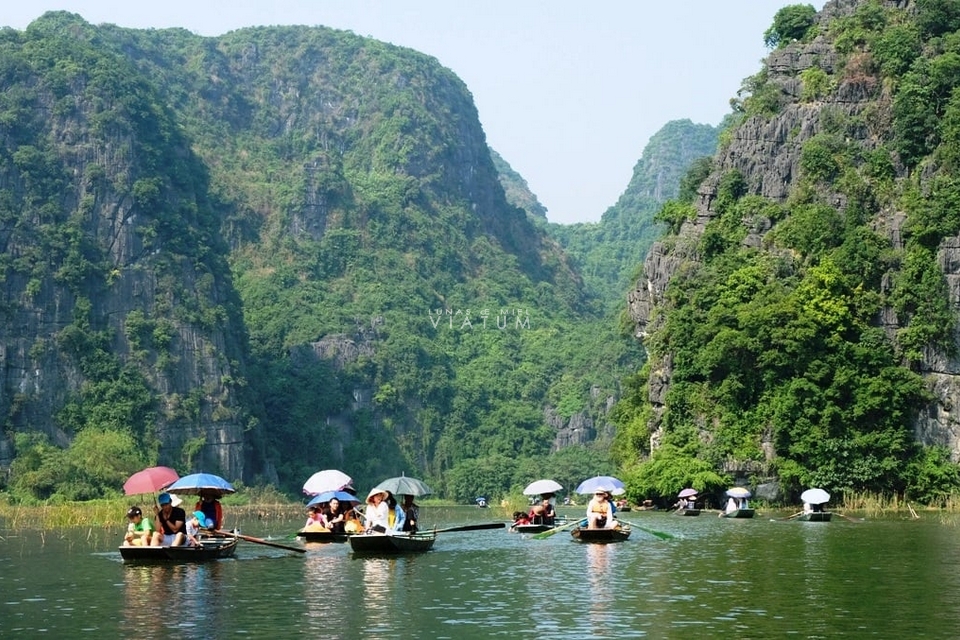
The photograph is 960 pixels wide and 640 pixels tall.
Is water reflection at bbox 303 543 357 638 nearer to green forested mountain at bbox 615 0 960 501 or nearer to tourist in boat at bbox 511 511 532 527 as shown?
tourist in boat at bbox 511 511 532 527

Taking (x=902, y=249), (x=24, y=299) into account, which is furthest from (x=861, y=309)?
(x=24, y=299)

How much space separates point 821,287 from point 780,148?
11.9 m

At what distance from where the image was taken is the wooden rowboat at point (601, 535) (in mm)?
41500

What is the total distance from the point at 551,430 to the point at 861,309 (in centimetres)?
8181

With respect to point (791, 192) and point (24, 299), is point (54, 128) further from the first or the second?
point (791, 192)

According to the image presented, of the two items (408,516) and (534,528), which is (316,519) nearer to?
(408,516)

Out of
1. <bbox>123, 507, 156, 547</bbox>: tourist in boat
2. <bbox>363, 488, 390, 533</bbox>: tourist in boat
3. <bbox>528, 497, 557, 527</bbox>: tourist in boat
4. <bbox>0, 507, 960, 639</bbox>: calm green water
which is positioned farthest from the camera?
<bbox>528, 497, 557, 527</bbox>: tourist in boat

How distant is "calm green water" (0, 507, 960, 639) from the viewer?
77.8 ft

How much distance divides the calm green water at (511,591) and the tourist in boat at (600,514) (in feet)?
3.14

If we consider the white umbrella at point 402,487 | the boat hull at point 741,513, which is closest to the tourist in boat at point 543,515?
the white umbrella at point 402,487

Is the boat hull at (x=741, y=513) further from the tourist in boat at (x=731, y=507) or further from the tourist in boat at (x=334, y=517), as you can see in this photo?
the tourist in boat at (x=334, y=517)

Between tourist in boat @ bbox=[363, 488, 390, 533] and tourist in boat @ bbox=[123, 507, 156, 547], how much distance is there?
17.8 feet

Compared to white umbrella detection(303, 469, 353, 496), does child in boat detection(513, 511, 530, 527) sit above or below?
below

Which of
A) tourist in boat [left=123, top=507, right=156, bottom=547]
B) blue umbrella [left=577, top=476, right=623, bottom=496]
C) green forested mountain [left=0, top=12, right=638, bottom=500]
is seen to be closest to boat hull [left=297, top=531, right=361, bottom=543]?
blue umbrella [left=577, top=476, right=623, bottom=496]
